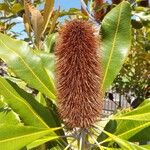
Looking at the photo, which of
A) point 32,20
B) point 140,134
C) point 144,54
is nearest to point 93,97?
point 140,134

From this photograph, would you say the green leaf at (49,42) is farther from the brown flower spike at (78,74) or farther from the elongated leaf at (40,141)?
the elongated leaf at (40,141)

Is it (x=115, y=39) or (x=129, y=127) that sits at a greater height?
(x=115, y=39)

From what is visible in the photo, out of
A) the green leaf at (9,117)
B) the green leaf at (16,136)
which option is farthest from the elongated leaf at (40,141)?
the green leaf at (9,117)

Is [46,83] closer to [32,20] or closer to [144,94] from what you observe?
[32,20]

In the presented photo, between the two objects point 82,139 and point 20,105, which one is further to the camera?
point 20,105

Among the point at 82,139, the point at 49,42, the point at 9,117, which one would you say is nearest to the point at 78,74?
the point at 82,139

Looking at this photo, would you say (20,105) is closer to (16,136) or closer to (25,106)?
(25,106)

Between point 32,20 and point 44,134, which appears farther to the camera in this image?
point 32,20
